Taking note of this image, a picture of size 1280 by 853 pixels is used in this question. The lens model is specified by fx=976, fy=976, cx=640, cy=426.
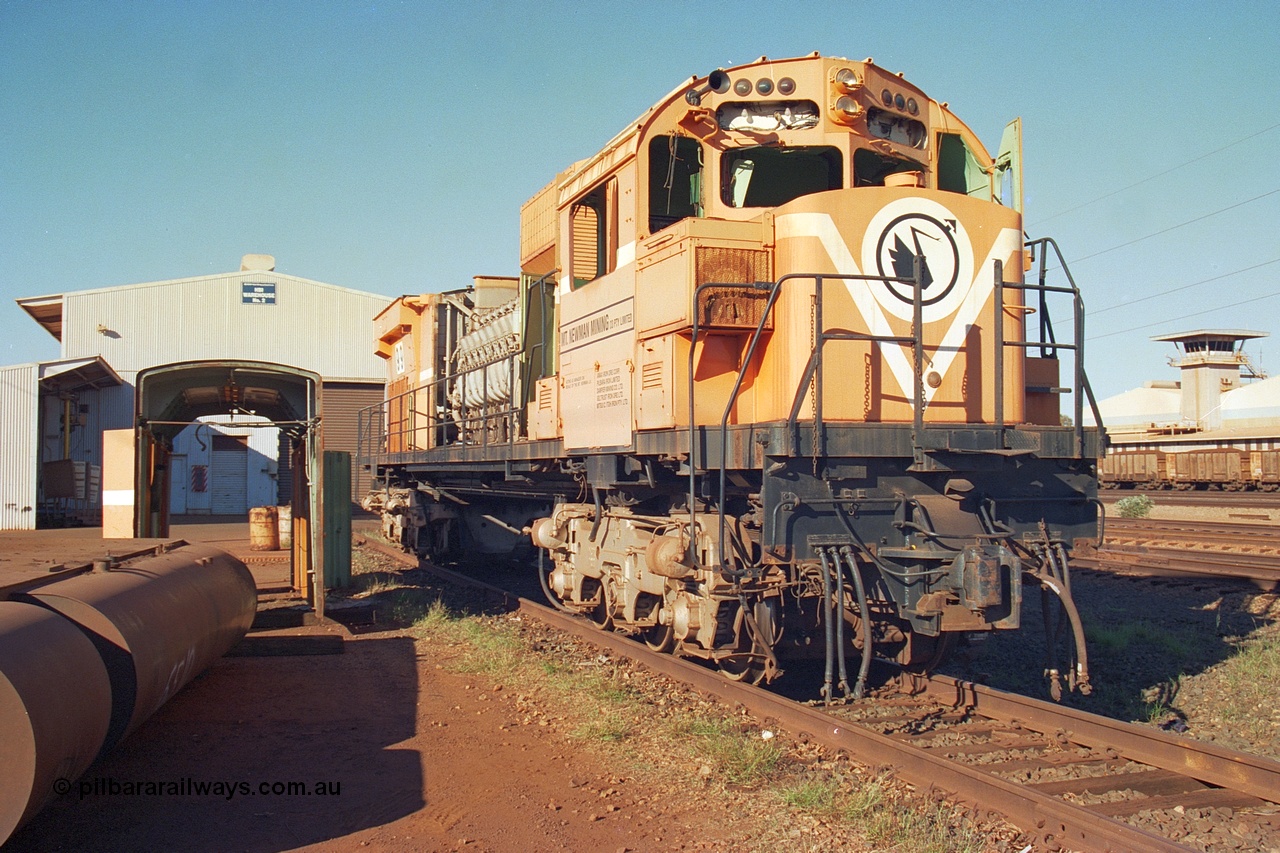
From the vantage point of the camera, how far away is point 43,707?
406 centimetres

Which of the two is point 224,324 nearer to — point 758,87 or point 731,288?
point 758,87

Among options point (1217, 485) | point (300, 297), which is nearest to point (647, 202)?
point (300, 297)

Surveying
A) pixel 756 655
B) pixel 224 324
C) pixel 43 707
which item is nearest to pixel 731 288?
pixel 756 655

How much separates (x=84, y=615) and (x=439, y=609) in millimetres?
5744

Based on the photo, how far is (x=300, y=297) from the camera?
114 feet

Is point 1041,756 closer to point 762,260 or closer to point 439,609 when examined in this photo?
point 762,260

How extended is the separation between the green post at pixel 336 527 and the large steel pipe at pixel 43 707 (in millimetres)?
8655

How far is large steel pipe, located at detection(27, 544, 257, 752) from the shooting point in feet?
17.2

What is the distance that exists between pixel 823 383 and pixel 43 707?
4624 mm

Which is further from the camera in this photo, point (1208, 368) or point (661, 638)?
point (1208, 368)

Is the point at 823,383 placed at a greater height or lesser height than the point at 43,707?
greater

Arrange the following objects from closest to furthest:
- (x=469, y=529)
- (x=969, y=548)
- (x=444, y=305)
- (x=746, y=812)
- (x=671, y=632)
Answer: (x=746, y=812), (x=969, y=548), (x=671, y=632), (x=444, y=305), (x=469, y=529)

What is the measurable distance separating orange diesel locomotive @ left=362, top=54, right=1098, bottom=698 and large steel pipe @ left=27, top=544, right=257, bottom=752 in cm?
310

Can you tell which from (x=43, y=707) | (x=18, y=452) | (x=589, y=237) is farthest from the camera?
(x=18, y=452)
